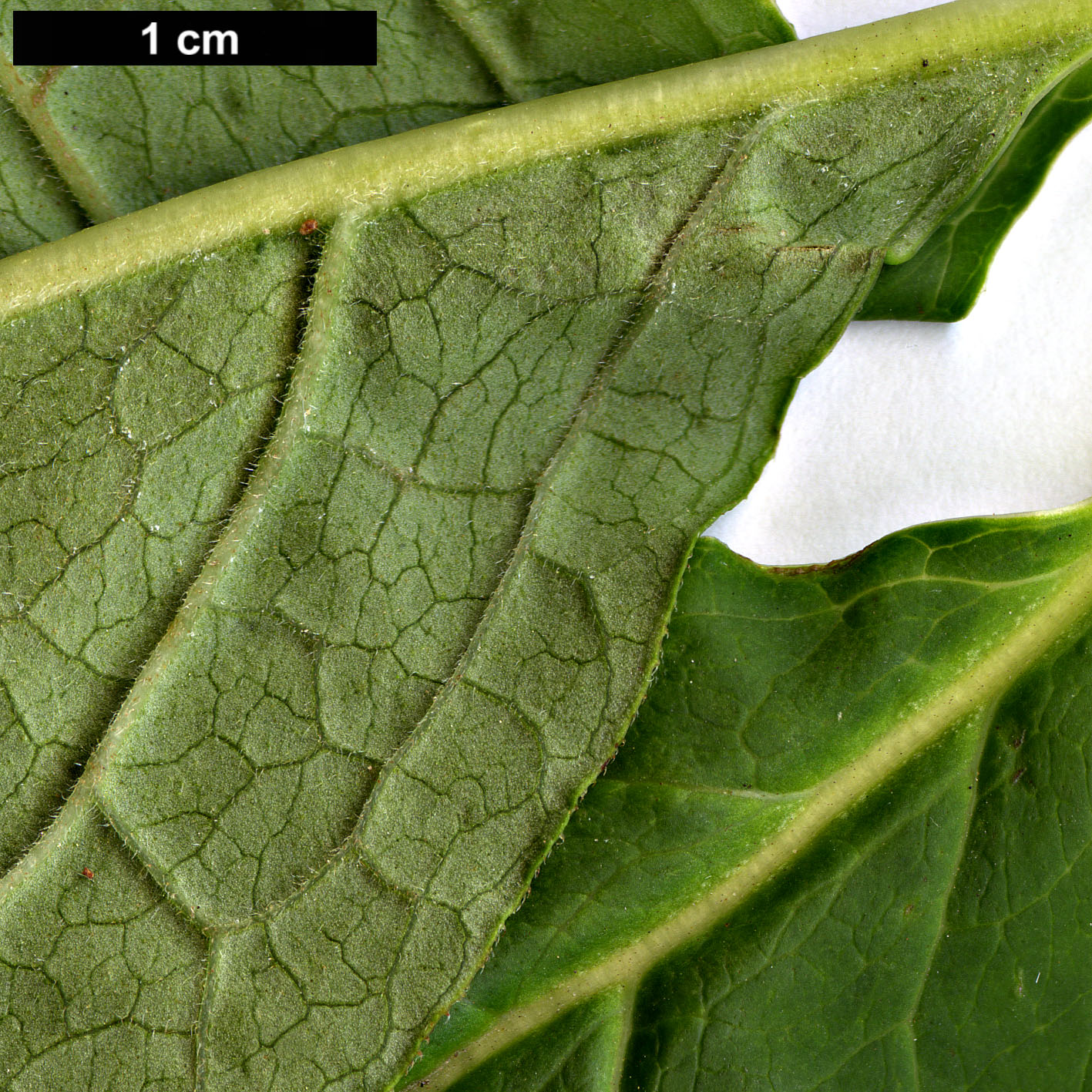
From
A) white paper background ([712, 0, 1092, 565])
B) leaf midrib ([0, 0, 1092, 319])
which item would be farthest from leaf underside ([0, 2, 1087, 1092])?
white paper background ([712, 0, 1092, 565])

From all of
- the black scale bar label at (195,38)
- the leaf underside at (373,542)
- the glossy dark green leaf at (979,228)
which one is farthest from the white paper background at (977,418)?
the black scale bar label at (195,38)

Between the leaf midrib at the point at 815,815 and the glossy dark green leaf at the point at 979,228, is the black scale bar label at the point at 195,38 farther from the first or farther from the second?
the leaf midrib at the point at 815,815

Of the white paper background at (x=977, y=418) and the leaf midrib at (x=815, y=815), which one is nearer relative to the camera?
the leaf midrib at (x=815, y=815)

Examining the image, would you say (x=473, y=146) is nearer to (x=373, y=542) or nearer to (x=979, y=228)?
(x=373, y=542)

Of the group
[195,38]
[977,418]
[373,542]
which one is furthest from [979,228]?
[195,38]

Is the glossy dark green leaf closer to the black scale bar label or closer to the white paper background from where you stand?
the white paper background

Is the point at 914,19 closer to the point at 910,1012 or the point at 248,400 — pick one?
the point at 248,400
